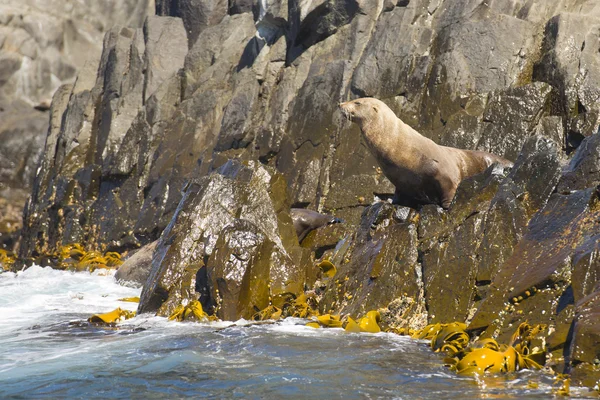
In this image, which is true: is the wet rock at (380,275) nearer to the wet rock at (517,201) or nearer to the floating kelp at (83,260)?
the wet rock at (517,201)

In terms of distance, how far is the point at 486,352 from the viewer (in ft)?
17.2

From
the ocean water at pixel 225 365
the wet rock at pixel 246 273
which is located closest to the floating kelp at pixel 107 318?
the ocean water at pixel 225 365

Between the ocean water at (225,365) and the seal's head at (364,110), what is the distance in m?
3.00

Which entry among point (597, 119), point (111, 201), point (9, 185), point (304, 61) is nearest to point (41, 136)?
point (9, 185)

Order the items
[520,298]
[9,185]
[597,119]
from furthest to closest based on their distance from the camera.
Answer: [9,185]
[597,119]
[520,298]

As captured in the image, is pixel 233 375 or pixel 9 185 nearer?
pixel 233 375

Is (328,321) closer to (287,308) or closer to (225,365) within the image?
(287,308)

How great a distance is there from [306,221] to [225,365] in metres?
7.38

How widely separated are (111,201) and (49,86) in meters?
13.4

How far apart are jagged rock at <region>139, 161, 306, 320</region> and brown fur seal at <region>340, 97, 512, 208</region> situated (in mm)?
1535

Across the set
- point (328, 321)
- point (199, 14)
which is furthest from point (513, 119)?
point (199, 14)

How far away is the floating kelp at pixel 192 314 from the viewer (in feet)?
26.3

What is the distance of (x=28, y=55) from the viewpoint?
1247 inches

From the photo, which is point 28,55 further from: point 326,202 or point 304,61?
point 326,202
